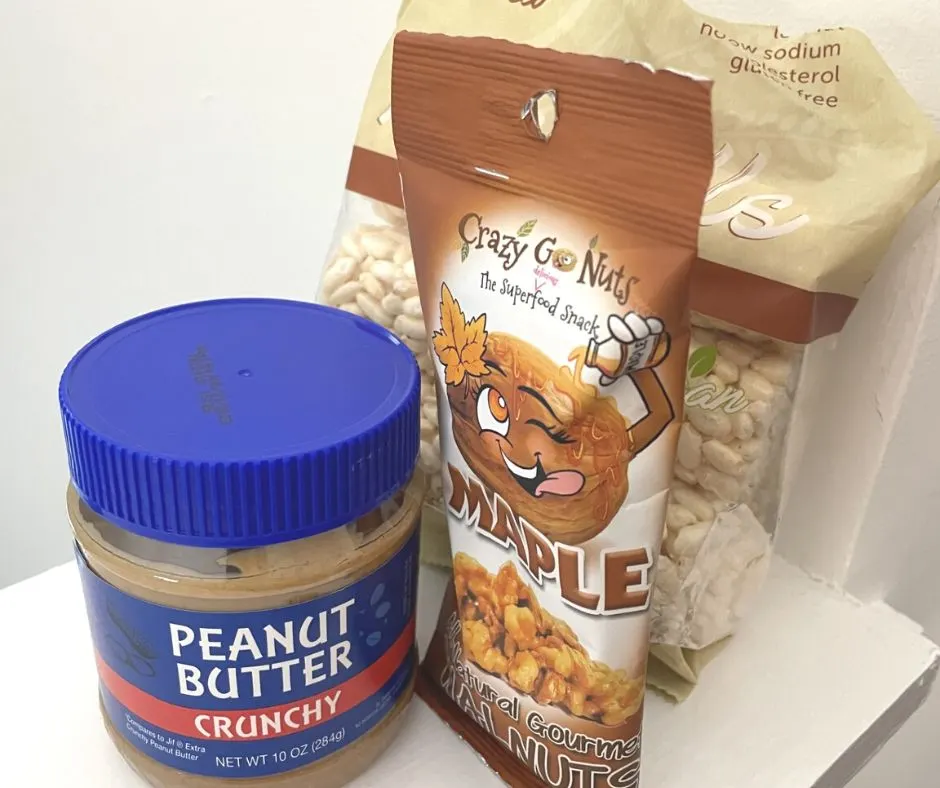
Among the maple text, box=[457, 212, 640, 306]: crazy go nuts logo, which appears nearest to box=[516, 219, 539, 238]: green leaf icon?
box=[457, 212, 640, 306]: crazy go nuts logo

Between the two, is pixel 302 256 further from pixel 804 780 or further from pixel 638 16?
pixel 804 780

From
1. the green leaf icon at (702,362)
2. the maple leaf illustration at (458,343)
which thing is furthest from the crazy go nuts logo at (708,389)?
the maple leaf illustration at (458,343)

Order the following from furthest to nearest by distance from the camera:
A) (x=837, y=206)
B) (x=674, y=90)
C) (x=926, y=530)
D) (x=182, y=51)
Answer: (x=182, y=51) < (x=926, y=530) < (x=837, y=206) < (x=674, y=90)

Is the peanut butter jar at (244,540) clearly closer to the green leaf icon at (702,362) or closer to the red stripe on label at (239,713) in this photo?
the red stripe on label at (239,713)

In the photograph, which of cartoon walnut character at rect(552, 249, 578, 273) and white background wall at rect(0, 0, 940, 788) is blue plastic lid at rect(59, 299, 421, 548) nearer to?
cartoon walnut character at rect(552, 249, 578, 273)

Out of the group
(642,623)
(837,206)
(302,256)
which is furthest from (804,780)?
(302,256)

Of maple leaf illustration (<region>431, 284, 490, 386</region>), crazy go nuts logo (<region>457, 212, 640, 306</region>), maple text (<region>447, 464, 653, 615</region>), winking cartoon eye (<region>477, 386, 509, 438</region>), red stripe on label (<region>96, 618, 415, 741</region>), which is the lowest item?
red stripe on label (<region>96, 618, 415, 741</region>)
